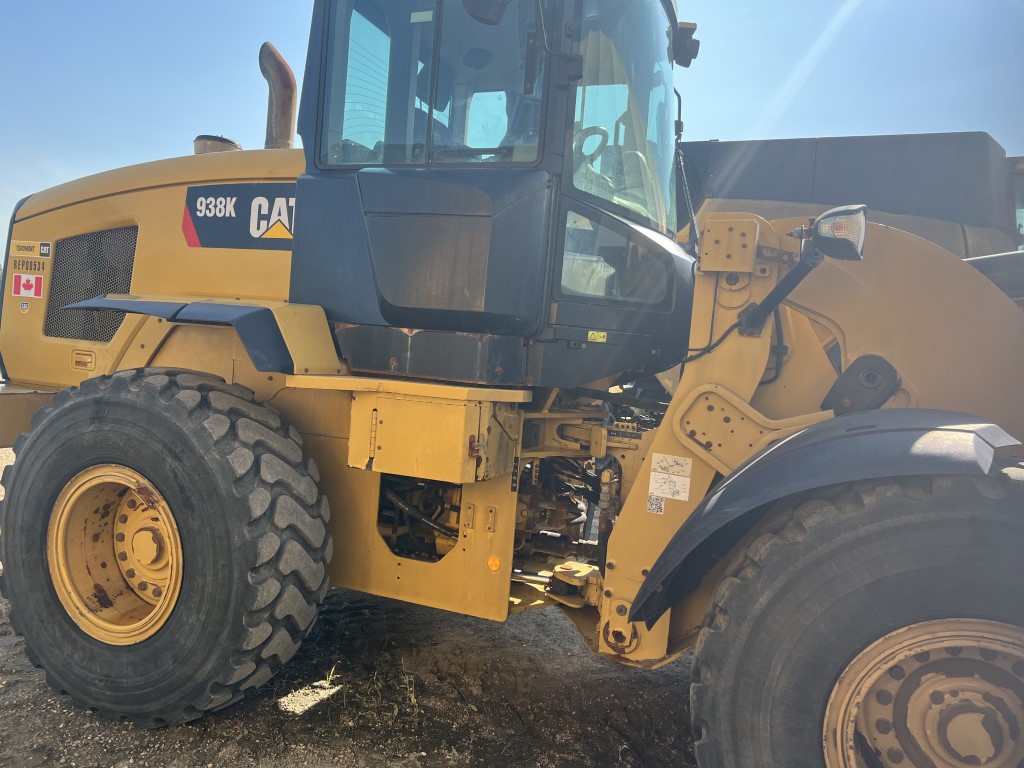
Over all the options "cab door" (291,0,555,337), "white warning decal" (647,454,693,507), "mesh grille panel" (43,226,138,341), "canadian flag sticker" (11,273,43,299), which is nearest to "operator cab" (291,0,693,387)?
"cab door" (291,0,555,337)

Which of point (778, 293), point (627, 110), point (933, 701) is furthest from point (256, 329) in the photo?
point (933, 701)

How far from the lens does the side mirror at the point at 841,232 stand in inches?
78.9

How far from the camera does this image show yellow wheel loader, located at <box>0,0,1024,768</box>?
6.15 feet

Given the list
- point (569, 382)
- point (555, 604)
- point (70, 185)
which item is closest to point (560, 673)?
point (555, 604)

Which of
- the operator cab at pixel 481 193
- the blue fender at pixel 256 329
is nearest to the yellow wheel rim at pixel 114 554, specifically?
the blue fender at pixel 256 329

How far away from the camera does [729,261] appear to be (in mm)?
2402

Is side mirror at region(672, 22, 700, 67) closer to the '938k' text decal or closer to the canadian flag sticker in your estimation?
the '938k' text decal

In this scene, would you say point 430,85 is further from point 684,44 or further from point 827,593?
point 827,593

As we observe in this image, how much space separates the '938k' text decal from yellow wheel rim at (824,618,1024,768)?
2.70 m

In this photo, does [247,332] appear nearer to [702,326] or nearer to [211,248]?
[211,248]

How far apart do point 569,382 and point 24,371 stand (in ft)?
11.6

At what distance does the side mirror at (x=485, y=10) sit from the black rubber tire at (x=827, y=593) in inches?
70.7

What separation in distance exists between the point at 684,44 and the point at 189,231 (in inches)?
104

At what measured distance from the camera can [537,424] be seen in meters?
3.10
